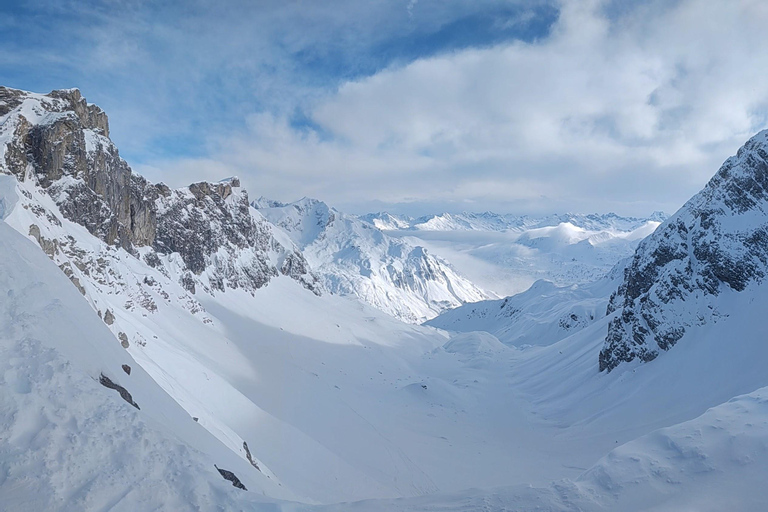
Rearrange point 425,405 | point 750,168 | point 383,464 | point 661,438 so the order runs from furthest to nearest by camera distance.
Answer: point 425,405 → point 750,168 → point 383,464 → point 661,438

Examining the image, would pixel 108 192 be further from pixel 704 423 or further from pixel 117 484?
pixel 704 423

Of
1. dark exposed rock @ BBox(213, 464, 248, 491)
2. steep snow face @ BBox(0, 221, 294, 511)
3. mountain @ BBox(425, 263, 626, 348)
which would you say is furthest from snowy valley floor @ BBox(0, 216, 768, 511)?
mountain @ BBox(425, 263, 626, 348)

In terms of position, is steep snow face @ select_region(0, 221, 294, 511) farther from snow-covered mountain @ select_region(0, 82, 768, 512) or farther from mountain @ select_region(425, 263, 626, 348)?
mountain @ select_region(425, 263, 626, 348)

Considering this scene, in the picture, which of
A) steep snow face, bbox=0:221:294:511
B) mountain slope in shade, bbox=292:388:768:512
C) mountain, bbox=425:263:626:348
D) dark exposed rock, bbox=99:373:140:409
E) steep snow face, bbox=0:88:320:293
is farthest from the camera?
mountain, bbox=425:263:626:348

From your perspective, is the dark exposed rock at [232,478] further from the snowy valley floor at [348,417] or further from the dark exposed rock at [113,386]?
the dark exposed rock at [113,386]

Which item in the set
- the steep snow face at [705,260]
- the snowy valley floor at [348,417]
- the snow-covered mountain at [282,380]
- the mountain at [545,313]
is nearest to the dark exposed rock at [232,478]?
the snow-covered mountain at [282,380]

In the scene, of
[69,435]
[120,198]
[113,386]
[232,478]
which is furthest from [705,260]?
[120,198]

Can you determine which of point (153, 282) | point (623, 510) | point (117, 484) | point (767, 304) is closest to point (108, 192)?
point (153, 282)
